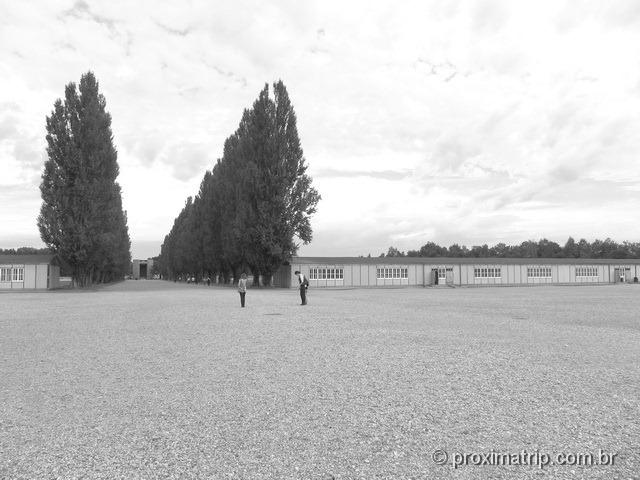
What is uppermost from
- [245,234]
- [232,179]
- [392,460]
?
[232,179]

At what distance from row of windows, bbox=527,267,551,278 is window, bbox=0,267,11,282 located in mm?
53999

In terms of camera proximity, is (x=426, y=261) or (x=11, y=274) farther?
(x=426, y=261)

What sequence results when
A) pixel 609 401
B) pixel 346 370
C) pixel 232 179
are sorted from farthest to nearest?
pixel 232 179 → pixel 346 370 → pixel 609 401

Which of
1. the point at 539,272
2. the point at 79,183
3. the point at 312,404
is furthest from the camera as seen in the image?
the point at 539,272

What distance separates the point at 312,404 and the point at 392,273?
5167 cm

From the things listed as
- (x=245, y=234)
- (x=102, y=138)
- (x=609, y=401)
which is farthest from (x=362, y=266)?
(x=609, y=401)

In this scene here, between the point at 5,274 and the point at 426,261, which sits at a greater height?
the point at 426,261

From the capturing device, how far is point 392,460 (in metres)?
4.52

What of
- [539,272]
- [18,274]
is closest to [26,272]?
[18,274]

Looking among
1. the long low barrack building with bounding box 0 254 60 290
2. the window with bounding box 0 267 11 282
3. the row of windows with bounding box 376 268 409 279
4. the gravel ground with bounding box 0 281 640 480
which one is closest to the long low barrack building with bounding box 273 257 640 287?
the row of windows with bounding box 376 268 409 279

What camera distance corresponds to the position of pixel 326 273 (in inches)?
2147

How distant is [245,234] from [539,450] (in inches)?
1666

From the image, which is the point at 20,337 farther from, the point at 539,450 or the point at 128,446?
the point at 539,450

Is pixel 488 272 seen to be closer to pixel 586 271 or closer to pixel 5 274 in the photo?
pixel 586 271
